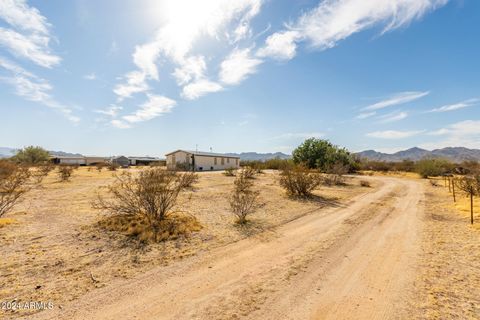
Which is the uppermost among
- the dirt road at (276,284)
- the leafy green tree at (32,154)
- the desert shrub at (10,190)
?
the leafy green tree at (32,154)

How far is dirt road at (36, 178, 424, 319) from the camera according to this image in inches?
140

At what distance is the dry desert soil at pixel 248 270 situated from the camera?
3646 millimetres

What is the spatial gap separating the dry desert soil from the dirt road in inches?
0.8

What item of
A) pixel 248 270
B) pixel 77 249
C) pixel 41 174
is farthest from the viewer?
pixel 41 174

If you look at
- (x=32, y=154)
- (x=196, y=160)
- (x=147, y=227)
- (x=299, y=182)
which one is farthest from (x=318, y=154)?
(x=32, y=154)

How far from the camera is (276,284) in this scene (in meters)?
4.38

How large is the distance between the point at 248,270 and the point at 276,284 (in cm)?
76

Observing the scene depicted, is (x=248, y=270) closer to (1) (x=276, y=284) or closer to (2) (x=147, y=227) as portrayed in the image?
(1) (x=276, y=284)

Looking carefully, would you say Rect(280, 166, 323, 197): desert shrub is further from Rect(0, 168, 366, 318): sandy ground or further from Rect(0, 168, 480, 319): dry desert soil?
Rect(0, 168, 480, 319): dry desert soil

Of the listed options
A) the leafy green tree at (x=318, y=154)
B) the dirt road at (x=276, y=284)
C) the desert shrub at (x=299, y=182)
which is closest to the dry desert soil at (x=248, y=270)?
the dirt road at (x=276, y=284)

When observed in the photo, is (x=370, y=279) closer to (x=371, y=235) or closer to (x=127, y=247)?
(x=371, y=235)

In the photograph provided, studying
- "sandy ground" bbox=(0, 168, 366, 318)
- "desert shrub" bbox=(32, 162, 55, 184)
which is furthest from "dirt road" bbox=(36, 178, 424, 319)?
"desert shrub" bbox=(32, 162, 55, 184)

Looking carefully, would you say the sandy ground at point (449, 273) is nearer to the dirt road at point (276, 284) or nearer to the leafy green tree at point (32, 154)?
the dirt road at point (276, 284)

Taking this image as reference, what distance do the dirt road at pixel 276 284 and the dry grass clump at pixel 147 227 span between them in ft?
5.44
